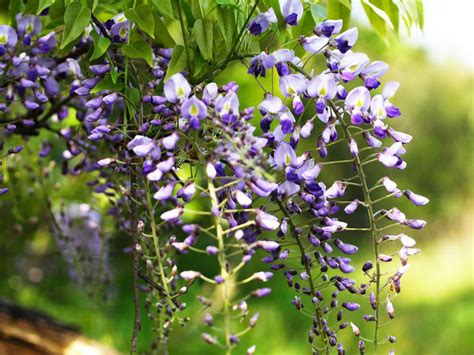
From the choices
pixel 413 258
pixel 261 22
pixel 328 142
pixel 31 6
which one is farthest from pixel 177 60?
pixel 413 258

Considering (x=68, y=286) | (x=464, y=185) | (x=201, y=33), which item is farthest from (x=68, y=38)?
(x=464, y=185)

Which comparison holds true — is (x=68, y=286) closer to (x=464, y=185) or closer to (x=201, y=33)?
(x=201, y=33)

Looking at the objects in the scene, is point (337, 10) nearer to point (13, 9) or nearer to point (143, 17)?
point (143, 17)

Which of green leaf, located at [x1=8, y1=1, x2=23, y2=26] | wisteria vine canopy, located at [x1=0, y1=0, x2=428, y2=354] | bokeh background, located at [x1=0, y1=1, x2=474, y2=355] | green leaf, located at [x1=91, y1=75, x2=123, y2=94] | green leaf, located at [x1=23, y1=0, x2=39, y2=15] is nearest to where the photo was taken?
wisteria vine canopy, located at [x1=0, y1=0, x2=428, y2=354]

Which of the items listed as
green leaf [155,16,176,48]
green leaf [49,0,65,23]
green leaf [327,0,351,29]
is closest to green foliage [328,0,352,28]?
green leaf [327,0,351,29]

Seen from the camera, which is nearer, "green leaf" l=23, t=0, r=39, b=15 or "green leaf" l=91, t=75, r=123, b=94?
"green leaf" l=91, t=75, r=123, b=94

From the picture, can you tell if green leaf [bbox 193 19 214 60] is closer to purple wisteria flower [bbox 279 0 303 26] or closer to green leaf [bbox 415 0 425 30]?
purple wisteria flower [bbox 279 0 303 26]
